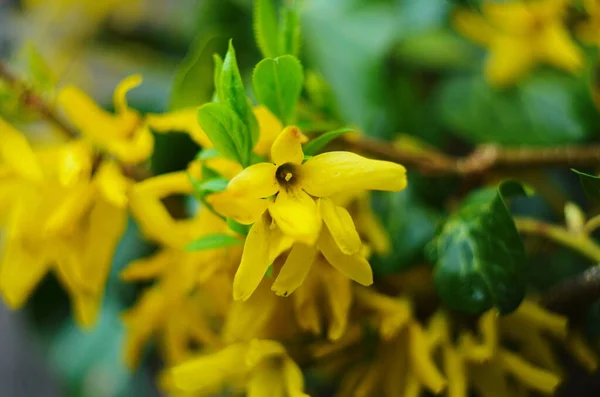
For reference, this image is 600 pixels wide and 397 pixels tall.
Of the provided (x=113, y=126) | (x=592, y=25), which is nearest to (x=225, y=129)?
(x=113, y=126)

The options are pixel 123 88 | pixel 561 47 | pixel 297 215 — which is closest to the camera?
pixel 297 215

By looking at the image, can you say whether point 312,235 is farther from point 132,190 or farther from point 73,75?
point 73,75

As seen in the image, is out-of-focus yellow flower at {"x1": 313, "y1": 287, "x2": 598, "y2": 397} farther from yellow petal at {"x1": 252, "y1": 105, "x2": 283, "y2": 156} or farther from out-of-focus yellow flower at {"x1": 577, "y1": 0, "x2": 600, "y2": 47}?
out-of-focus yellow flower at {"x1": 577, "y1": 0, "x2": 600, "y2": 47}

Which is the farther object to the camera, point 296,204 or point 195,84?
point 195,84

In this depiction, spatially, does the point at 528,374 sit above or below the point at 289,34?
below

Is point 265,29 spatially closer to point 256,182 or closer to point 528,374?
point 256,182

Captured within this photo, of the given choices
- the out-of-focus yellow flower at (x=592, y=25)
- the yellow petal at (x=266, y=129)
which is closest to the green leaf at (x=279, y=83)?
the yellow petal at (x=266, y=129)

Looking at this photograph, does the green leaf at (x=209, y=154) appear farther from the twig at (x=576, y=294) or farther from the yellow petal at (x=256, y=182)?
the twig at (x=576, y=294)

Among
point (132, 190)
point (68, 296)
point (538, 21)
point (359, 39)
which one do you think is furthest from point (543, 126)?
point (68, 296)
